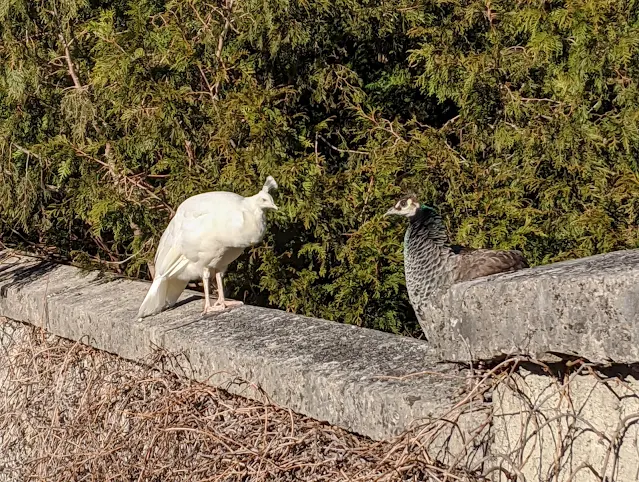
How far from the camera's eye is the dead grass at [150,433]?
249 centimetres

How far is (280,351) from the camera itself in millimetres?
2986

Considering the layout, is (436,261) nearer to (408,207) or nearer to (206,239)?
(408,207)

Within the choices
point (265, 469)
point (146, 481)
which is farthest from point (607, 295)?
point (146, 481)

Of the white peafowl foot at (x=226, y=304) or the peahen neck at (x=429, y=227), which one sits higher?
the peahen neck at (x=429, y=227)

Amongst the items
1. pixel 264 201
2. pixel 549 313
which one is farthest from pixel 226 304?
pixel 549 313

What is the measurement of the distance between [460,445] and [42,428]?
7.45 ft

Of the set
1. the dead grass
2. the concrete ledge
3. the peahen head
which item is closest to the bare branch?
the concrete ledge

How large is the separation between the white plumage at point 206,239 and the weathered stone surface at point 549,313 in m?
1.89

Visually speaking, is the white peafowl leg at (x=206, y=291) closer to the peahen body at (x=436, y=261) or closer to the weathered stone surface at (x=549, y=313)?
the peahen body at (x=436, y=261)

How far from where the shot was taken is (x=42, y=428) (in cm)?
393

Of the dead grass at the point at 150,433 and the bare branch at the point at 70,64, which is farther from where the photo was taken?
the bare branch at the point at 70,64

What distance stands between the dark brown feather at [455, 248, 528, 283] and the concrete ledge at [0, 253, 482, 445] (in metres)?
0.52

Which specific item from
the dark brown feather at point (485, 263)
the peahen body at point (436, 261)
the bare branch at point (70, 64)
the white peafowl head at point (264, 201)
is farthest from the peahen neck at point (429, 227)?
the bare branch at point (70, 64)

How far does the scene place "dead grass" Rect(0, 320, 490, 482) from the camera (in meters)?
2.49
